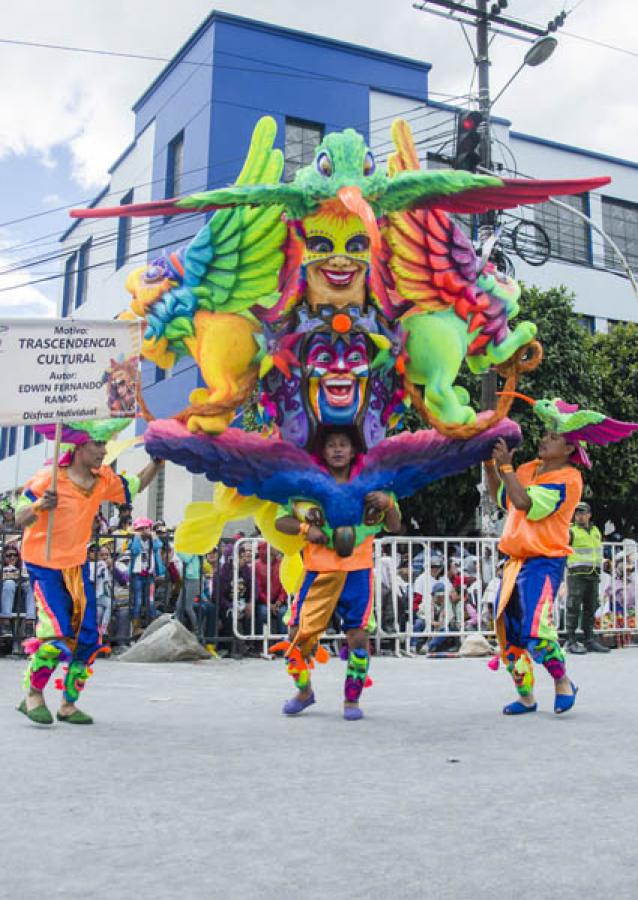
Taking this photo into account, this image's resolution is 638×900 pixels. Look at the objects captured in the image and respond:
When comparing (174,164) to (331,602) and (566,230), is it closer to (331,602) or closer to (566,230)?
(566,230)

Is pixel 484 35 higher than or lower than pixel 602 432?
higher

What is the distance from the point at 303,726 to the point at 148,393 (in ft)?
51.8

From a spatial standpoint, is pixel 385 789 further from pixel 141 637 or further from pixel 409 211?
pixel 141 637

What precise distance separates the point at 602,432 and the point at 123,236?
1885 cm

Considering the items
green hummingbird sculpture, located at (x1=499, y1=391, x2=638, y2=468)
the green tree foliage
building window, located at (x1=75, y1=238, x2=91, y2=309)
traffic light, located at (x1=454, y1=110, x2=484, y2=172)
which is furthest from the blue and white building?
green hummingbird sculpture, located at (x1=499, y1=391, x2=638, y2=468)

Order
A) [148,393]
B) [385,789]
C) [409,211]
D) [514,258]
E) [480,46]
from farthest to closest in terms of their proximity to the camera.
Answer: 1. [514,258]
2. [148,393]
3. [480,46]
4. [409,211]
5. [385,789]

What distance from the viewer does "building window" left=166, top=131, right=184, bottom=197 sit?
20375mm

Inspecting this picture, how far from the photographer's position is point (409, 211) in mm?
5867

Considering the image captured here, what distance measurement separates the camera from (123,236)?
22.8m

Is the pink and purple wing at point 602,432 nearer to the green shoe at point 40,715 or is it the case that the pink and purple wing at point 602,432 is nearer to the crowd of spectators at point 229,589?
the green shoe at point 40,715

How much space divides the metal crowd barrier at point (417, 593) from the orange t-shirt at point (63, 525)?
4693 mm

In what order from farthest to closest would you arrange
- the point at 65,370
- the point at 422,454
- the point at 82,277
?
1. the point at 82,277
2. the point at 422,454
3. the point at 65,370

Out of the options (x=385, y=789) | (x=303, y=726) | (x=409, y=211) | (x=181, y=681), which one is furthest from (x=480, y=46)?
(x=385, y=789)

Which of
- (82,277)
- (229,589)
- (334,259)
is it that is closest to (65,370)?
(334,259)
